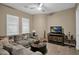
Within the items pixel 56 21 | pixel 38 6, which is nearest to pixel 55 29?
pixel 56 21

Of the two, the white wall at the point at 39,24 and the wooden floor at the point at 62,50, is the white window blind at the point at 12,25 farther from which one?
the wooden floor at the point at 62,50

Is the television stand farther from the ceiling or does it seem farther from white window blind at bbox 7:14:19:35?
white window blind at bbox 7:14:19:35

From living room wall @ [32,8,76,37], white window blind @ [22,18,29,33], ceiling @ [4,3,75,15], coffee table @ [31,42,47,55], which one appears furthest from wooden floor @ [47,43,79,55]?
ceiling @ [4,3,75,15]

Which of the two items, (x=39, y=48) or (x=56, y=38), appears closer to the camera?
(x=39, y=48)

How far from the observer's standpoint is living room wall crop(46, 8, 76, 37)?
2494 millimetres

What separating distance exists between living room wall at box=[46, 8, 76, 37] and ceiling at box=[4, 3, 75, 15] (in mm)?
95

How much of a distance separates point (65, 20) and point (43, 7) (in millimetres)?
572

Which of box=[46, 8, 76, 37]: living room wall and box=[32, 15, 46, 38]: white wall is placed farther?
box=[32, 15, 46, 38]: white wall

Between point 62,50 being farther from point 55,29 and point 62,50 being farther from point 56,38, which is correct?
point 55,29

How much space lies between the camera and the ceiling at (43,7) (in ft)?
8.18

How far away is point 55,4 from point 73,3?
39 centimetres

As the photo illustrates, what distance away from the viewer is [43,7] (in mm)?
2566

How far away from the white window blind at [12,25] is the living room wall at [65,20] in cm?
71

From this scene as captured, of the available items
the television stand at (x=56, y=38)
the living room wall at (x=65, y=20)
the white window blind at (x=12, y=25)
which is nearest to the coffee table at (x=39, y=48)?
the television stand at (x=56, y=38)
